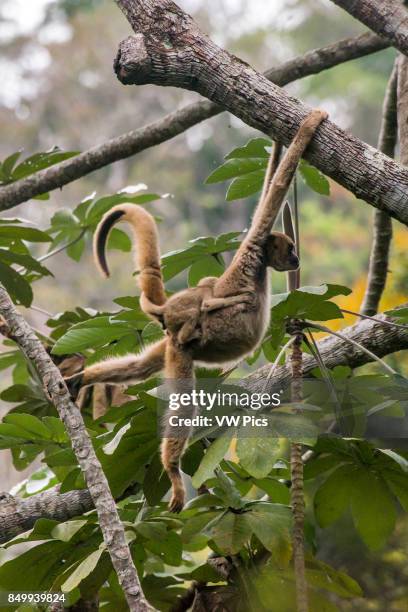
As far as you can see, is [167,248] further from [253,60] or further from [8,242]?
[8,242]

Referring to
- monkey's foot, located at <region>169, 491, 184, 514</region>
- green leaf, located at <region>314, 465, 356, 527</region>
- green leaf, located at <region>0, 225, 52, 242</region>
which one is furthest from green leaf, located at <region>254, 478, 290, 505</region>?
green leaf, located at <region>0, 225, 52, 242</region>

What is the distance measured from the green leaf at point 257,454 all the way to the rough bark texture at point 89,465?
0.38 m

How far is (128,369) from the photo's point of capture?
3248 mm

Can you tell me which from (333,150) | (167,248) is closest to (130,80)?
(333,150)

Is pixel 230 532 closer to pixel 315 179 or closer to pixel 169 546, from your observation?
pixel 169 546

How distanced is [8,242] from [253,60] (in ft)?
83.4

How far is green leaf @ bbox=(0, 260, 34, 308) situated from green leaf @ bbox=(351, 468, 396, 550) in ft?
5.25

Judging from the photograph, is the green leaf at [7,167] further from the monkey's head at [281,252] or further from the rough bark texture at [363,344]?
the rough bark texture at [363,344]

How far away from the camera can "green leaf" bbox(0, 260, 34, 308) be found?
138 inches

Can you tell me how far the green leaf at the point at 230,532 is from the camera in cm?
230

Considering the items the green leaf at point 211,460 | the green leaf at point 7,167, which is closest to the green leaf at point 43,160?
the green leaf at point 7,167

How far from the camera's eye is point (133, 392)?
2885 mm

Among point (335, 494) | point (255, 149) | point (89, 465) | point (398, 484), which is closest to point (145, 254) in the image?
point (255, 149)

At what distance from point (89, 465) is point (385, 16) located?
1.92 m
